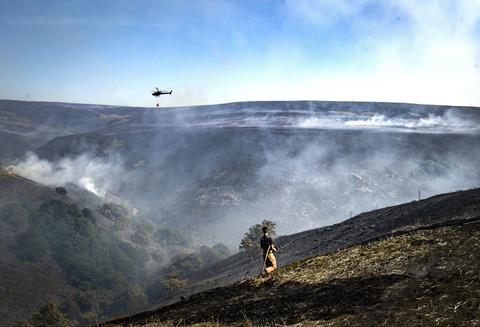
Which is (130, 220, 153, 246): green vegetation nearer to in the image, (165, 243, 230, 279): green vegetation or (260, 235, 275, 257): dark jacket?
(165, 243, 230, 279): green vegetation

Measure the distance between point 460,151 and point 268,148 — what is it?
58247mm

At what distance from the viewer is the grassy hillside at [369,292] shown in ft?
36.8

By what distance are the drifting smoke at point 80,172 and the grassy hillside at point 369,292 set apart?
5322 inches

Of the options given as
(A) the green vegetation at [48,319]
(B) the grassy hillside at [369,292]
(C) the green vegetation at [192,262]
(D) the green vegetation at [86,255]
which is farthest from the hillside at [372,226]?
(C) the green vegetation at [192,262]

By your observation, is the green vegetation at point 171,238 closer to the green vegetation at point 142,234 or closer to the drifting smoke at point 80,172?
the green vegetation at point 142,234

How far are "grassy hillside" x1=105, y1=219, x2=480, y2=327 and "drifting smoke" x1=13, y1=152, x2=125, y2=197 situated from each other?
443 ft

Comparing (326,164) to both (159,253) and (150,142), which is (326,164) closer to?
(159,253)

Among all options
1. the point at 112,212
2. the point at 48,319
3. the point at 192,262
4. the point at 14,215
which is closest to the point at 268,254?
the point at 48,319

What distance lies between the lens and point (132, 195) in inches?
5881

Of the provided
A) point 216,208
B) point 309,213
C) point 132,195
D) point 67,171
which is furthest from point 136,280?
point 67,171

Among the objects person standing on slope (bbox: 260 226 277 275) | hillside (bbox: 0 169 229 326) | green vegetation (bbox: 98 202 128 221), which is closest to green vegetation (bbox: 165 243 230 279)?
hillside (bbox: 0 169 229 326)

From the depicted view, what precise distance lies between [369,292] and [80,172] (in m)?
162

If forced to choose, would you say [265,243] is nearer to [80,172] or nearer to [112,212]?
[112,212]

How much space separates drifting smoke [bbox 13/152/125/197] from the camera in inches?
6053
